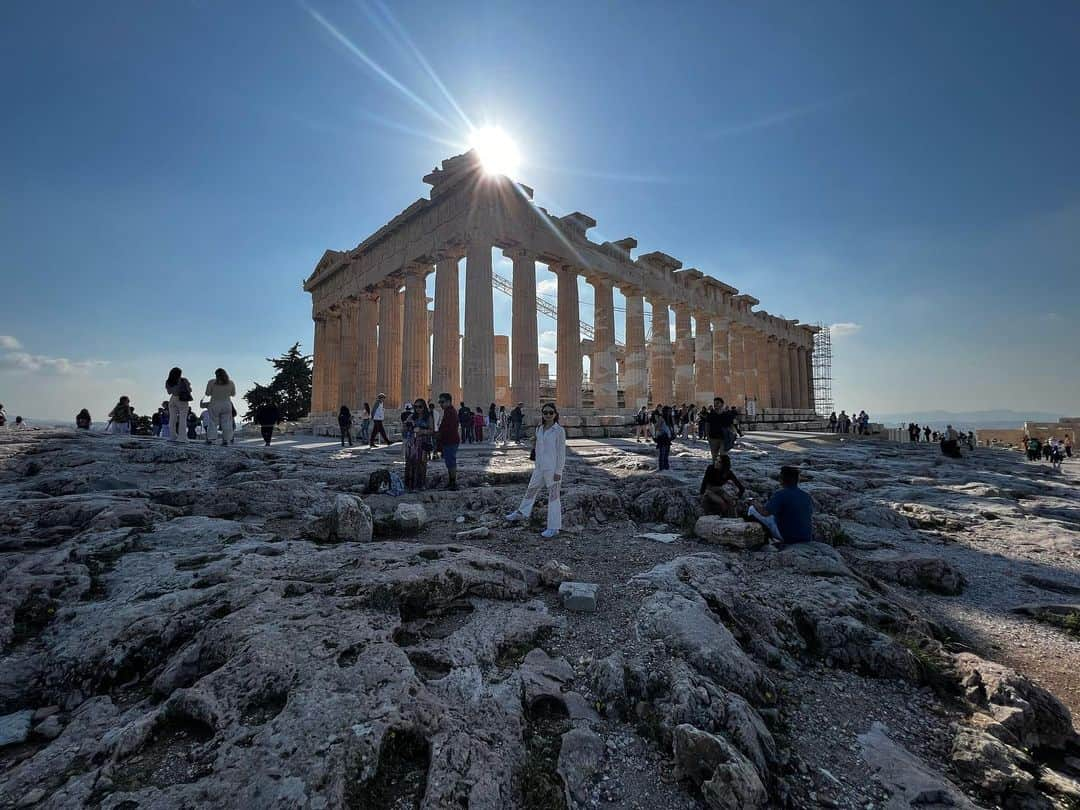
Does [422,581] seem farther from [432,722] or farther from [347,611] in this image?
[432,722]

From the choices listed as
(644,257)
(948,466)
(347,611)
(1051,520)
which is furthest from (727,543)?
(644,257)

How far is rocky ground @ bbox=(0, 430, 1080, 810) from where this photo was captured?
2268 millimetres

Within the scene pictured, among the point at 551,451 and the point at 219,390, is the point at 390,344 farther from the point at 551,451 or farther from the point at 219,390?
the point at 551,451

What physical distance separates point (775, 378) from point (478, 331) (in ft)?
→ 102

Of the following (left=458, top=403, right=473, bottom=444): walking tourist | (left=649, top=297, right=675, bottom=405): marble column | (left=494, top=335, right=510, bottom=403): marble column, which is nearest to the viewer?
(left=458, top=403, right=473, bottom=444): walking tourist

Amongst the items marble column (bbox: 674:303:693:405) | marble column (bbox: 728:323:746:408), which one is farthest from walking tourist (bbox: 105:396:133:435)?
marble column (bbox: 728:323:746:408)

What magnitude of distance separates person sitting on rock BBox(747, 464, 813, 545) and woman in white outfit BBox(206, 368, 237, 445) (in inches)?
→ 470

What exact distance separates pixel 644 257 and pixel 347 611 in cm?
2756

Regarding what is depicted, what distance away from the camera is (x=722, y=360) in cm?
3412

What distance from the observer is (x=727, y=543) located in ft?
19.1

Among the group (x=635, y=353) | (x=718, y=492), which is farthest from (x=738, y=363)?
(x=718, y=492)

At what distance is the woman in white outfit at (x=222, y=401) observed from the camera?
11703mm

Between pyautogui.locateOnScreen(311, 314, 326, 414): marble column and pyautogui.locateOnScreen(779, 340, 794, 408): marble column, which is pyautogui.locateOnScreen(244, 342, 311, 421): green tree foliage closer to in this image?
pyautogui.locateOnScreen(311, 314, 326, 414): marble column

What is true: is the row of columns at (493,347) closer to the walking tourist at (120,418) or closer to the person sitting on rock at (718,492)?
the walking tourist at (120,418)
